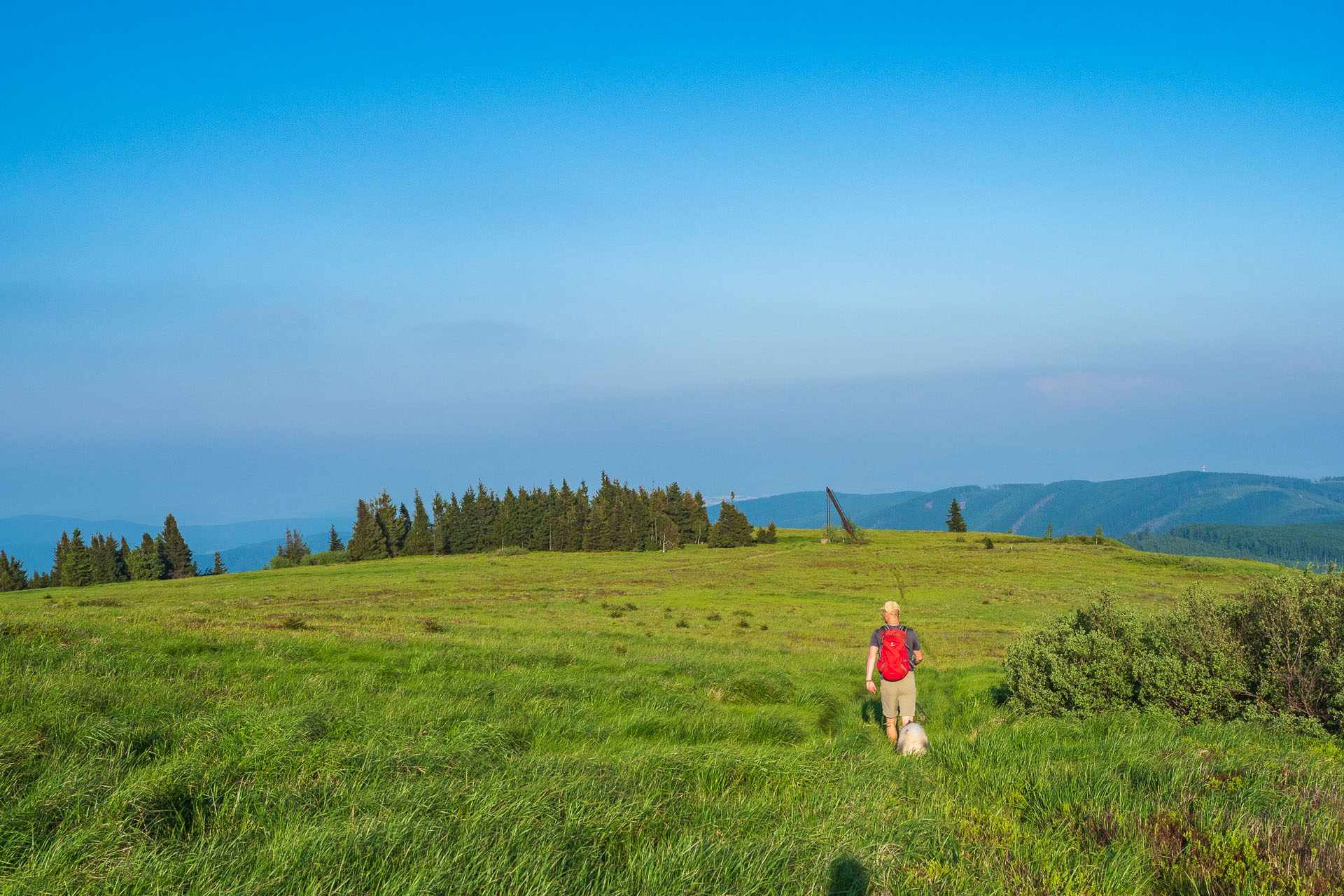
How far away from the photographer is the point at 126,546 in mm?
119750

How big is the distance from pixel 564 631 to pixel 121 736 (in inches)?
885

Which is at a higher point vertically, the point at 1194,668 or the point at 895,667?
the point at 895,667

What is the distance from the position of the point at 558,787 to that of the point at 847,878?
7.08 feet

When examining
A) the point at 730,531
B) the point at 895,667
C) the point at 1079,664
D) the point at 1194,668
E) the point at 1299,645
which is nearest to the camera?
the point at 1299,645

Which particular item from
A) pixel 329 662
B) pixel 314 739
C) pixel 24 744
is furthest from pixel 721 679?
pixel 24 744

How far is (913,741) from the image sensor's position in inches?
342

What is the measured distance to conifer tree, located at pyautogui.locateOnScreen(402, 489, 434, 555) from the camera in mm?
133625

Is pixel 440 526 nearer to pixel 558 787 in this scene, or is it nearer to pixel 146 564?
pixel 146 564

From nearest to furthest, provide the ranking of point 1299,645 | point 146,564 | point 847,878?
point 847,878
point 1299,645
point 146,564

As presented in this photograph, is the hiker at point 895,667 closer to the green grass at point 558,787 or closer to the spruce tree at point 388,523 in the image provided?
the green grass at point 558,787

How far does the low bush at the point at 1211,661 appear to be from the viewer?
10.3 meters

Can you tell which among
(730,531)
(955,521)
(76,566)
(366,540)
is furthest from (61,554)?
(955,521)

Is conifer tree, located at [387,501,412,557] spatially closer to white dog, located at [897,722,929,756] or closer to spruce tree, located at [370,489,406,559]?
spruce tree, located at [370,489,406,559]

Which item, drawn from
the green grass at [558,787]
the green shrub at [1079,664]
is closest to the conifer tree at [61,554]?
the green grass at [558,787]
